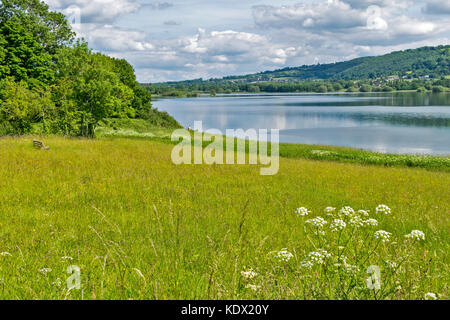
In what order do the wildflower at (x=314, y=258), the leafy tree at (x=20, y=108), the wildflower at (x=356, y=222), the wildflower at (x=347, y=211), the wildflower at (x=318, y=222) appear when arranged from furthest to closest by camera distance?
the leafy tree at (x=20, y=108)
the wildflower at (x=347, y=211)
the wildflower at (x=356, y=222)
the wildflower at (x=318, y=222)
the wildflower at (x=314, y=258)

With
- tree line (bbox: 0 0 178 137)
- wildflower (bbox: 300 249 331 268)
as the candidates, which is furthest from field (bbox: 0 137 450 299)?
tree line (bbox: 0 0 178 137)

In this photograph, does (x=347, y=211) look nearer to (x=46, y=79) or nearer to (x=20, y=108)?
(x=20, y=108)

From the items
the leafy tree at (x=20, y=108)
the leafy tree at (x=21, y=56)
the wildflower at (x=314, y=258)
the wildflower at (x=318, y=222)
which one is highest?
the leafy tree at (x=21, y=56)

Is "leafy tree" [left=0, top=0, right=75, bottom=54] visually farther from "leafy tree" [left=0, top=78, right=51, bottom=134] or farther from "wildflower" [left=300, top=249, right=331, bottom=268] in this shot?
"wildflower" [left=300, top=249, right=331, bottom=268]

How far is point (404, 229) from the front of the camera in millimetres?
7262

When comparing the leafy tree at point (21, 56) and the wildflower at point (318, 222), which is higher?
the leafy tree at point (21, 56)

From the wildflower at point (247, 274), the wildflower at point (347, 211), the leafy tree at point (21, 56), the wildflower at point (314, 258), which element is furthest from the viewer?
the leafy tree at point (21, 56)

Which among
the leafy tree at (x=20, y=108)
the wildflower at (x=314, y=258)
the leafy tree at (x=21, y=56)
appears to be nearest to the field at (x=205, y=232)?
the wildflower at (x=314, y=258)

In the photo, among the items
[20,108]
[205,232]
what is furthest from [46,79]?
[205,232]

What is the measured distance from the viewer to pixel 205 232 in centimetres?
620

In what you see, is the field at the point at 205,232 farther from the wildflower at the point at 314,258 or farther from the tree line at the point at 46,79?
the tree line at the point at 46,79

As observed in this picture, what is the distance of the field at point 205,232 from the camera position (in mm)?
3025

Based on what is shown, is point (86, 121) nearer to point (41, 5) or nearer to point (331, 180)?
point (41, 5)

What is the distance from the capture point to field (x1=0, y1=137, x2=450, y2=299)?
9.93ft
